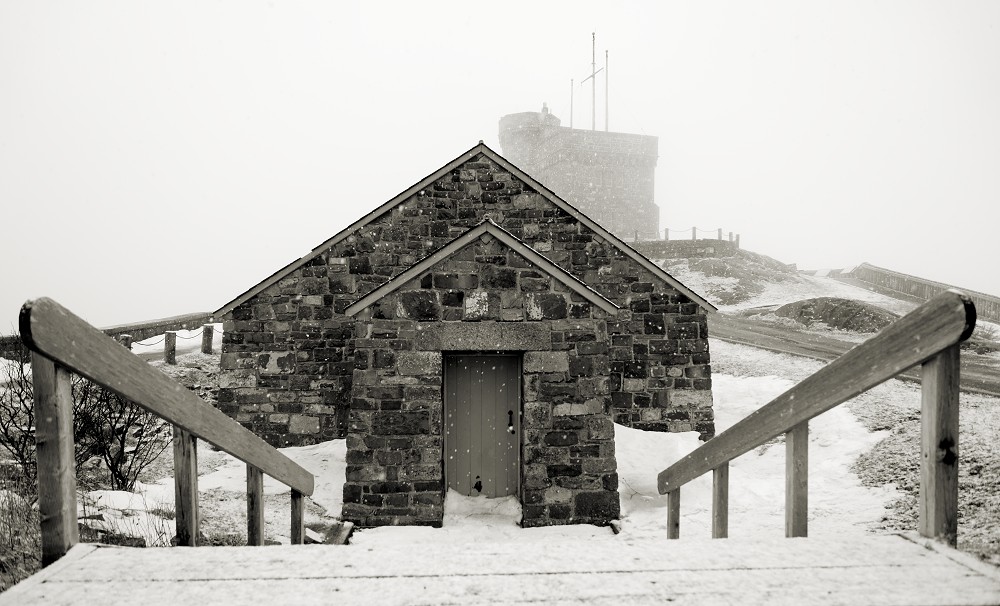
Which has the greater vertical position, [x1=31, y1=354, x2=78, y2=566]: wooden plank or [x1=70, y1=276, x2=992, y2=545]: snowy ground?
[x1=31, y1=354, x2=78, y2=566]: wooden plank

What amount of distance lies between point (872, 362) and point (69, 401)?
3.19 meters

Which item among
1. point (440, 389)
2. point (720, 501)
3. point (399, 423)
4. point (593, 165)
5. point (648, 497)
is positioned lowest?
point (648, 497)

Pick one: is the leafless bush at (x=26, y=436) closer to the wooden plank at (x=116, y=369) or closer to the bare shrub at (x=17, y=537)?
the bare shrub at (x=17, y=537)

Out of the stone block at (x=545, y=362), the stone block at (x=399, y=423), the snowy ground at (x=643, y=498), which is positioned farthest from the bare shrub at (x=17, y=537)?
the stone block at (x=545, y=362)

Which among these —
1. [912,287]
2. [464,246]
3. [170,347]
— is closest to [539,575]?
[464,246]

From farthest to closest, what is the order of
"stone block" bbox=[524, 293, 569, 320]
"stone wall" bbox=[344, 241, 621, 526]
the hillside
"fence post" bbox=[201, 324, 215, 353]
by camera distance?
"fence post" bbox=[201, 324, 215, 353] < "stone block" bbox=[524, 293, 569, 320] < "stone wall" bbox=[344, 241, 621, 526] < the hillside

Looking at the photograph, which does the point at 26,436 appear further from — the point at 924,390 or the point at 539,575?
the point at 924,390

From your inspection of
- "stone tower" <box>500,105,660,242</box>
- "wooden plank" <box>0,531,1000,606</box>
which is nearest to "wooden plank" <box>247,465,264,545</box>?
"wooden plank" <box>0,531,1000,606</box>

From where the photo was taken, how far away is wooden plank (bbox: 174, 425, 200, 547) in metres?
2.80

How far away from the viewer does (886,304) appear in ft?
90.2

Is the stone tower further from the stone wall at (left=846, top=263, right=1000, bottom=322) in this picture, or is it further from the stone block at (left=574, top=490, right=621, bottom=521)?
the stone block at (left=574, top=490, right=621, bottom=521)

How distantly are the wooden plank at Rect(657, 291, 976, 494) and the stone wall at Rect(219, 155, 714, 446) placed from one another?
9033mm

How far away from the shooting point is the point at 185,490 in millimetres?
2822

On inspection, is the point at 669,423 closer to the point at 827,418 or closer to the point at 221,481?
the point at 827,418
